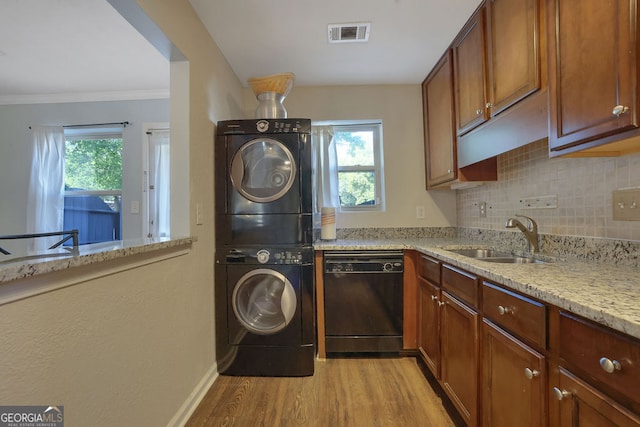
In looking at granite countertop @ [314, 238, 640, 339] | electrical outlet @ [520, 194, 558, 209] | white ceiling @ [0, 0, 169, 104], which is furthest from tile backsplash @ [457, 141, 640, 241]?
white ceiling @ [0, 0, 169, 104]

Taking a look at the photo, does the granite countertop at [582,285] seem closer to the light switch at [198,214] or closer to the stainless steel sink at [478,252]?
the stainless steel sink at [478,252]

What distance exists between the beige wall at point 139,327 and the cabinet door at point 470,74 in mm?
1722

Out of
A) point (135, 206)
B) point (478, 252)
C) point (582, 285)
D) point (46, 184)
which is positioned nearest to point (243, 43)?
point (135, 206)

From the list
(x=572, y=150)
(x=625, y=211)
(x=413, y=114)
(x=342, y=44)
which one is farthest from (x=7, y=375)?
(x=413, y=114)

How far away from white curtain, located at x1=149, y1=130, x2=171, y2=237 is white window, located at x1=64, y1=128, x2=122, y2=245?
408 mm

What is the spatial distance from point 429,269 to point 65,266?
185 centimetres

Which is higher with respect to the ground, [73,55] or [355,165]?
[73,55]

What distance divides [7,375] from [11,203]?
335 cm

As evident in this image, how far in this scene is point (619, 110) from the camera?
876 millimetres

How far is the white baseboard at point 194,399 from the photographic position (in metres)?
1.49

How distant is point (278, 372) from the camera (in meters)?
2.01

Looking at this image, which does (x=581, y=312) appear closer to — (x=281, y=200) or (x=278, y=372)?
(x=281, y=200)

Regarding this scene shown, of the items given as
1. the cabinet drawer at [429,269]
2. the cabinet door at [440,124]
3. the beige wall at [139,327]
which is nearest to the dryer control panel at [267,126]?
the beige wall at [139,327]

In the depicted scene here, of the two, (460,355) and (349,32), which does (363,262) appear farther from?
(349,32)
